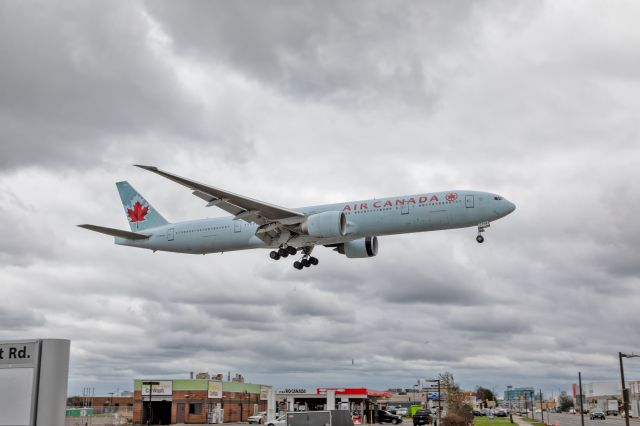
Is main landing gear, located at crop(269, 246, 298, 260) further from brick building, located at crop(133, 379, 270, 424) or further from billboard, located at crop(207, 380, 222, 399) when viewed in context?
billboard, located at crop(207, 380, 222, 399)

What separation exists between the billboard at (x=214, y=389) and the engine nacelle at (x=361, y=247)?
130 feet

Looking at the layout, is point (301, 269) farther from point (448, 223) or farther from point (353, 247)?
point (448, 223)

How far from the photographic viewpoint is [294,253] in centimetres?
5028

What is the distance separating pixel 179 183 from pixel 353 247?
57.1 ft

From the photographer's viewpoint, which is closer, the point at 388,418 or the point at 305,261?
the point at 305,261

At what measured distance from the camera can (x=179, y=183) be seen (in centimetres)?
4019

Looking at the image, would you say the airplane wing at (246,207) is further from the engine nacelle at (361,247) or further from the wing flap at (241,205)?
the engine nacelle at (361,247)

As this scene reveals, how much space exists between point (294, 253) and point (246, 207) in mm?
6778

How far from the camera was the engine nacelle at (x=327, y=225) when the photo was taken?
147 feet

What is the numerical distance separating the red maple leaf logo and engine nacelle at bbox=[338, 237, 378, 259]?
19561 mm

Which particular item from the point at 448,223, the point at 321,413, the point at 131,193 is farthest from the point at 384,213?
the point at 131,193

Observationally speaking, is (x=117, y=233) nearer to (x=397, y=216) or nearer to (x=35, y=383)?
(x=397, y=216)

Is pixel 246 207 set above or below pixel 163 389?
above

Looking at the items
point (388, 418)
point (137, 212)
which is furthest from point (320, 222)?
point (388, 418)
